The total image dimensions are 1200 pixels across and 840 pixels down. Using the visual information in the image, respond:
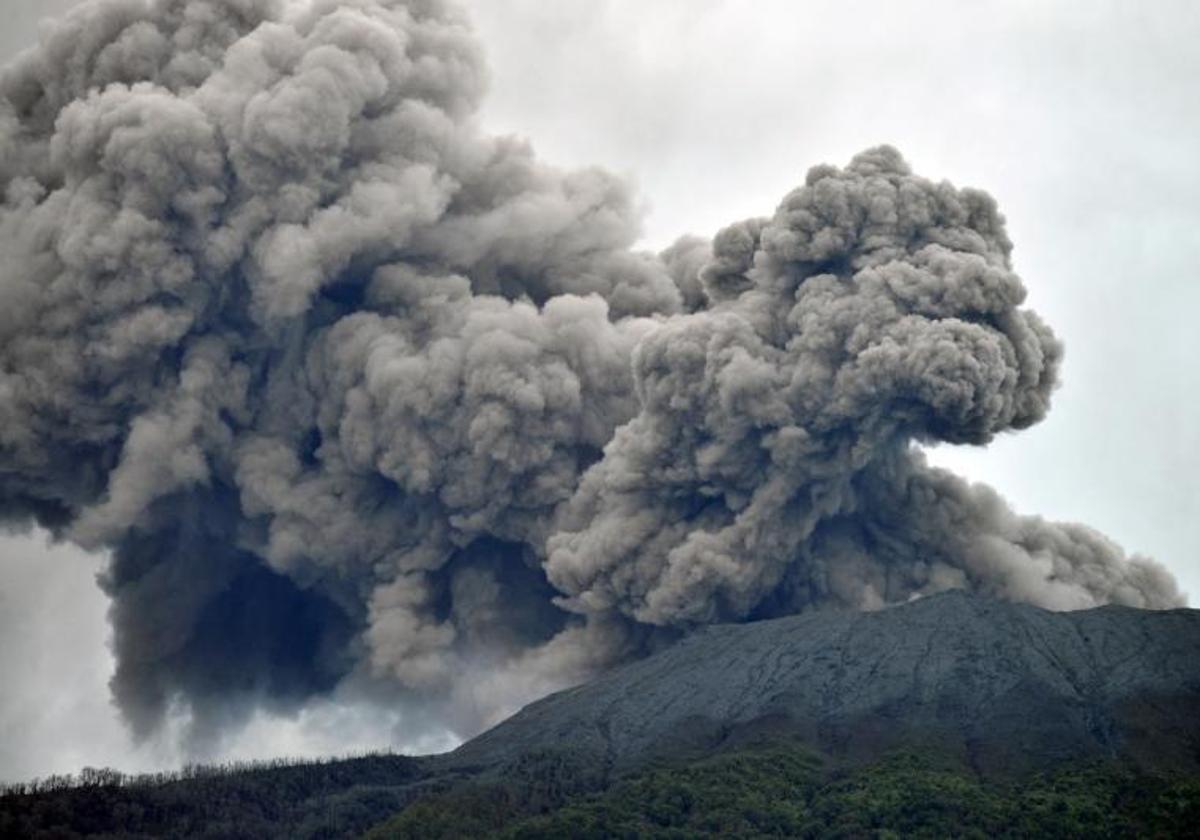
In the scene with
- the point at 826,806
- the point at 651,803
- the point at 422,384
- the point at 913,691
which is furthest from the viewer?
the point at 422,384

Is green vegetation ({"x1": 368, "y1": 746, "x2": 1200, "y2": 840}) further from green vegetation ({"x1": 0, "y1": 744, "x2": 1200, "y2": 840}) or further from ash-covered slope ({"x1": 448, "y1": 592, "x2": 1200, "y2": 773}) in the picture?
ash-covered slope ({"x1": 448, "y1": 592, "x2": 1200, "y2": 773})

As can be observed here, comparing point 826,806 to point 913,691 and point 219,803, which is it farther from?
point 219,803

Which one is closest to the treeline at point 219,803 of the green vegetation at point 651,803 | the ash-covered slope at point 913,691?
the green vegetation at point 651,803

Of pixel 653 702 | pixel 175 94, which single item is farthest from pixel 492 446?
pixel 175 94

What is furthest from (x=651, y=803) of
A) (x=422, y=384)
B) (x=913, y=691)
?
(x=422, y=384)

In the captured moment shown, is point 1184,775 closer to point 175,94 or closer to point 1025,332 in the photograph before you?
point 1025,332

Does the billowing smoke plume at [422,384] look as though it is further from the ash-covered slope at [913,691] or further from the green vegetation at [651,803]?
the green vegetation at [651,803]

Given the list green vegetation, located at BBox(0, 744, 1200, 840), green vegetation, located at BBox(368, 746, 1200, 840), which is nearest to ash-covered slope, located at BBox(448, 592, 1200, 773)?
green vegetation, located at BBox(0, 744, 1200, 840)
